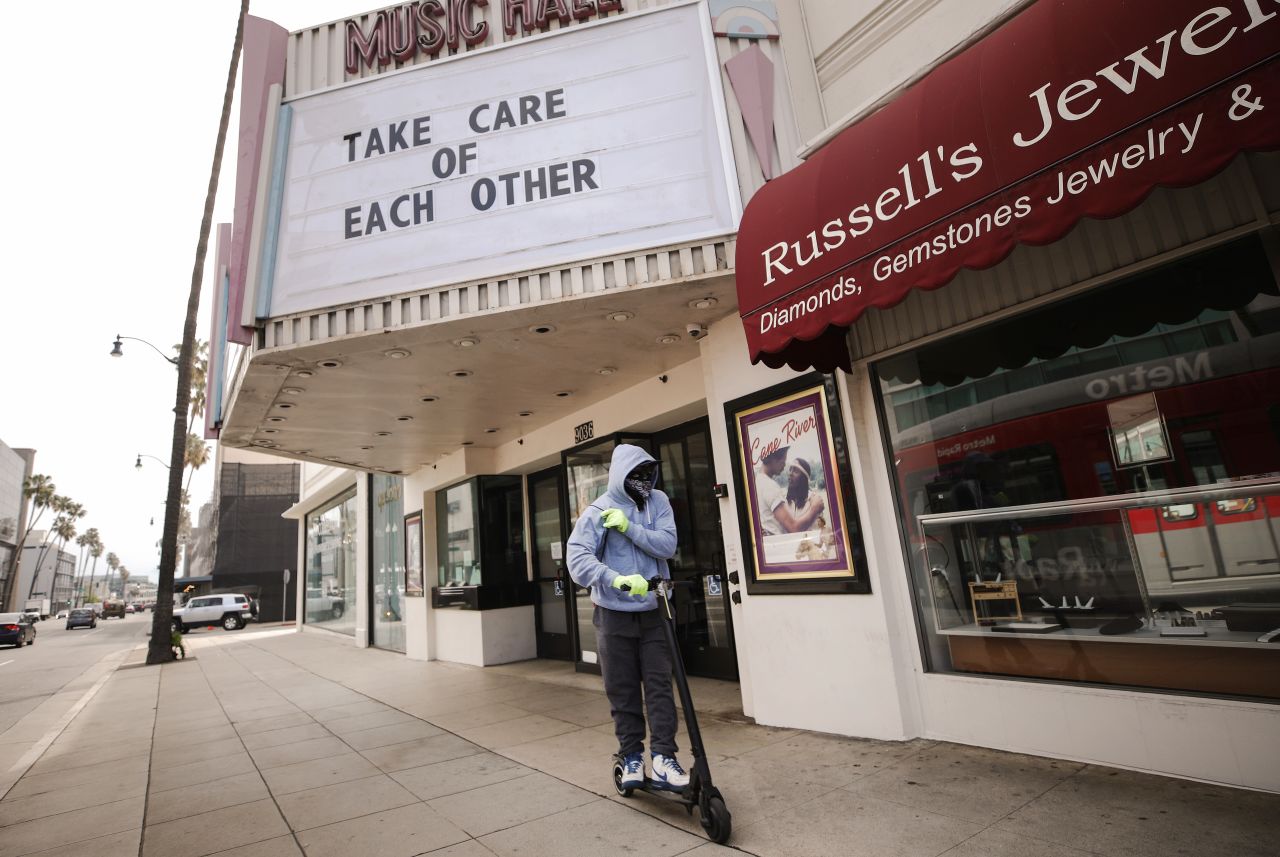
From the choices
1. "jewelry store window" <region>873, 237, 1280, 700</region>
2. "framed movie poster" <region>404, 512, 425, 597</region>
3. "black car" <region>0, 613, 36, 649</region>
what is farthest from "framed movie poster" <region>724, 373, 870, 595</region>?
"black car" <region>0, 613, 36, 649</region>

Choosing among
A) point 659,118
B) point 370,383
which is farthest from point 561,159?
point 370,383

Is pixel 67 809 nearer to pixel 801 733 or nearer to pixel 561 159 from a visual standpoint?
pixel 801 733

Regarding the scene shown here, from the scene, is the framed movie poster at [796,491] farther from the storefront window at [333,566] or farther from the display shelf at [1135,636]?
the storefront window at [333,566]

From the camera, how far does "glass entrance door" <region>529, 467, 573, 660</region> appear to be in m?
10.0

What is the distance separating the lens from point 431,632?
11.8 meters

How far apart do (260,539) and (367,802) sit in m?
42.7

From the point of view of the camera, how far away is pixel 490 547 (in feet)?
34.5

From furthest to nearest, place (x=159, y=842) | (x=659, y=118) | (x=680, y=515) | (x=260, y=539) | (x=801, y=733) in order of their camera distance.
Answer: (x=260, y=539), (x=680, y=515), (x=659, y=118), (x=801, y=733), (x=159, y=842)

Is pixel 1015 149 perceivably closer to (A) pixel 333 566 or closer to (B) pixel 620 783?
(B) pixel 620 783

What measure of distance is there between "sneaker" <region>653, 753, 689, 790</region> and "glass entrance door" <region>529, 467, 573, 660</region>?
6.26 m

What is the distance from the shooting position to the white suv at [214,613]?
90.1 ft

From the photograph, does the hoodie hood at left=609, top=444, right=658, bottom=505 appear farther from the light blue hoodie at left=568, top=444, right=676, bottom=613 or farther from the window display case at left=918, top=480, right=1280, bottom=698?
the window display case at left=918, top=480, right=1280, bottom=698

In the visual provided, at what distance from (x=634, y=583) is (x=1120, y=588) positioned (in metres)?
2.96

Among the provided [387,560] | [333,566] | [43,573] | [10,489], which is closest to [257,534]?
[333,566]
